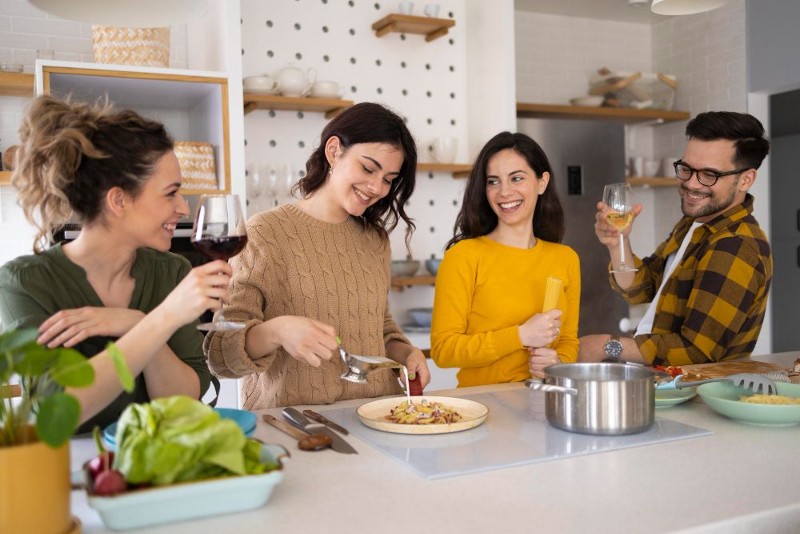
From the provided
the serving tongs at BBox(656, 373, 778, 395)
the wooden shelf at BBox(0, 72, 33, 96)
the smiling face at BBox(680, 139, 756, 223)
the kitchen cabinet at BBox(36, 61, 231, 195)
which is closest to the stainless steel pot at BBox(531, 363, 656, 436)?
the serving tongs at BBox(656, 373, 778, 395)

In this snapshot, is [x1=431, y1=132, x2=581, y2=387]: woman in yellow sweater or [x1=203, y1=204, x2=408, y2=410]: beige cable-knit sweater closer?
[x1=203, y1=204, x2=408, y2=410]: beige cable-knit sweater

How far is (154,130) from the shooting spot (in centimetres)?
163

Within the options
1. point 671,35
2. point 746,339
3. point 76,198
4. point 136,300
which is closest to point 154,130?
point 76,198

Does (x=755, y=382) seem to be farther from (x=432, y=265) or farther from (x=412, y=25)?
(x=412, y=25)

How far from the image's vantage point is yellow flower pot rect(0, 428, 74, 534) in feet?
2.96

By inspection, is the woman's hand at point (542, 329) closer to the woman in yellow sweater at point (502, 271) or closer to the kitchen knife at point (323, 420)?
the woman in yellow sweater at point (502, 271)

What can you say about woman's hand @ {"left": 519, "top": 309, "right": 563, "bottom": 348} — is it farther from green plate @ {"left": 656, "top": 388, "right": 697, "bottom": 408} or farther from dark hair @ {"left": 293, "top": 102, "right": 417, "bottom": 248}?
dark hair @ {"left": 293, "top": 102, "right": 417, "bottom": 248}

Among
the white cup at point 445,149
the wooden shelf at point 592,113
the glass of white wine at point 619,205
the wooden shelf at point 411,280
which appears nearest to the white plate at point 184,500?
the glass of white wine at point 619,205

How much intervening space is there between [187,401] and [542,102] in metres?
4.69

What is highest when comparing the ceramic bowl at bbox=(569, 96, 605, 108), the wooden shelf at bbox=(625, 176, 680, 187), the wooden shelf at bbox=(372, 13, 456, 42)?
the wooden shelf at bbox=(372, 13, 456, 42)

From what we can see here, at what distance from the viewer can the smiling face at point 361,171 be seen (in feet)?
6.51

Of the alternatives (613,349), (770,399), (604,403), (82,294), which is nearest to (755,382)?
(770,399)

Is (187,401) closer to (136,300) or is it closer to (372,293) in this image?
(136,300)

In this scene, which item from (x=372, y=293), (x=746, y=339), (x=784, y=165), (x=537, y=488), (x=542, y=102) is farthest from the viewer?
(x=784, y=165)
